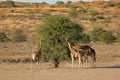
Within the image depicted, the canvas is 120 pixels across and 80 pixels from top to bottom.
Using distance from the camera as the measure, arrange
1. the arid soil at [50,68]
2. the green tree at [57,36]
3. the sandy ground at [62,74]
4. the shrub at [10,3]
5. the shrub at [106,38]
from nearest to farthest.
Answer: the sandy ground at [62,74] < the arid soil at [50,68] < the green tree at [57,36] < the shrub at [106,38] < the shrub at [10,3]

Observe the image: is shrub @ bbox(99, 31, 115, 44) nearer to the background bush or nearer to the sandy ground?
the background bush

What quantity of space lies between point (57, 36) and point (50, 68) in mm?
2067

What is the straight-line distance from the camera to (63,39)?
27578 millimetres

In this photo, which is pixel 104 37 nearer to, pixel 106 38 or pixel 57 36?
pixel 106 38

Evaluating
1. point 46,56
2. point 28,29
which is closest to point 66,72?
point 46,56

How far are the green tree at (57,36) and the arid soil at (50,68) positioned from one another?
789 mm

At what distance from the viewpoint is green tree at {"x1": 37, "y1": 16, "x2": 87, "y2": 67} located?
27.2 meters

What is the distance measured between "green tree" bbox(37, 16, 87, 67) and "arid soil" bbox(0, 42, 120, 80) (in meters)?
0.79

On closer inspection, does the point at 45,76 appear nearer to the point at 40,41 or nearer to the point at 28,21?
the point at 40,41

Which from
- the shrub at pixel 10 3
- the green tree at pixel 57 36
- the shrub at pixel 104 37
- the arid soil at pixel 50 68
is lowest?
the shrub at pixel 10 3

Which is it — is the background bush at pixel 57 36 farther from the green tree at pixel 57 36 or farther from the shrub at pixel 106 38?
the shrub at pixel 106 38

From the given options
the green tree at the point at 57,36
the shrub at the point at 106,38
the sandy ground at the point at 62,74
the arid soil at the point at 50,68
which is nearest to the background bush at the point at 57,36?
the green tree at the point at 57,36

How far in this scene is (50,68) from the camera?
26578mm

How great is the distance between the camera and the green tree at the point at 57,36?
27.2 metres
